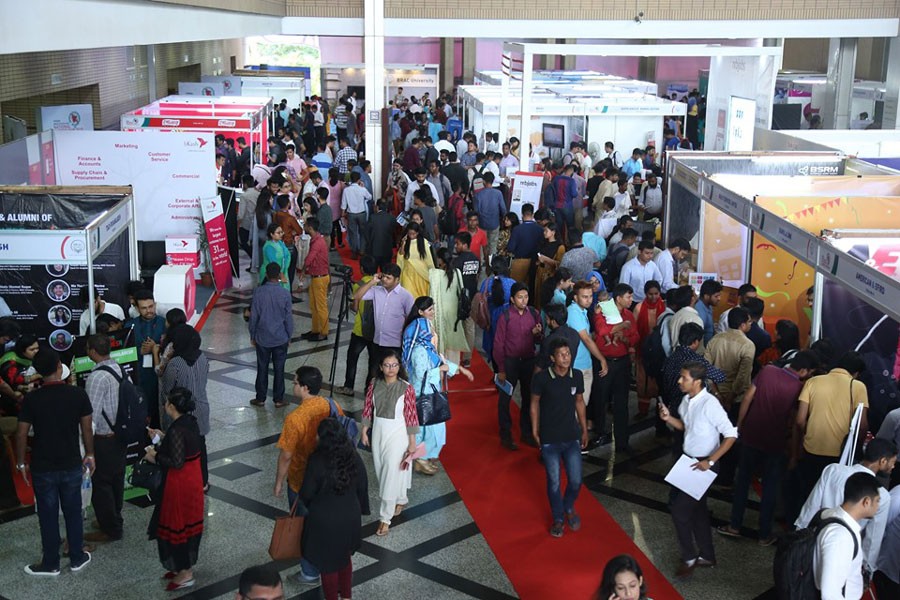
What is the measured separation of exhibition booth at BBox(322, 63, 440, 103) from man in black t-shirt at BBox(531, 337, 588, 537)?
23.4 m

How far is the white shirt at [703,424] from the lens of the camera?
5602 mm

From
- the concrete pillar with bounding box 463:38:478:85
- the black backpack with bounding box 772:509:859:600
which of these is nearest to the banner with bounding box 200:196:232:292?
the black backpack with bounding box 772:509:859:600

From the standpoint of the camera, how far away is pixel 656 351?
7578mm

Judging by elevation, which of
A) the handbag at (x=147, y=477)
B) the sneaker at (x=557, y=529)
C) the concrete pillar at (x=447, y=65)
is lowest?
the sneaker at (x=557, y=529)

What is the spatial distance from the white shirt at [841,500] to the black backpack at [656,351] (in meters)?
2.49

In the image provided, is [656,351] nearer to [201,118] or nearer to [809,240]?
[809,240]

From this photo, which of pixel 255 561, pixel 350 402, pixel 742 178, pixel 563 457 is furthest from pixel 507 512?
pixel 742 178

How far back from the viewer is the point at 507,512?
675cm

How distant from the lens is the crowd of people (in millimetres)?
4996

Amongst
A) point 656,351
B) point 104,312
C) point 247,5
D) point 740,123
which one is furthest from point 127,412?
point 740,123

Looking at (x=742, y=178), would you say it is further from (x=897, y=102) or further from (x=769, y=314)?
(x=897, y=102)

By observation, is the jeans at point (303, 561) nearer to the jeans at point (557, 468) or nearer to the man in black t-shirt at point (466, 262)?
the jeans at point (557, 468)

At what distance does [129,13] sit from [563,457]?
513 centimetres

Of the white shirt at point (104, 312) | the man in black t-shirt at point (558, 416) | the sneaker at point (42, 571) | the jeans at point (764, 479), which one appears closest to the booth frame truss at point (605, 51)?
the white shirt at point (104, 312)
